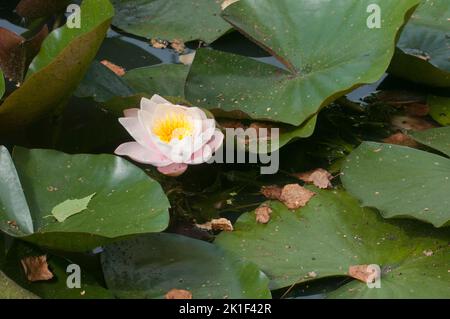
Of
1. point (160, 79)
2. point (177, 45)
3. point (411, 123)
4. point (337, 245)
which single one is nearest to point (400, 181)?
point (337, 245)

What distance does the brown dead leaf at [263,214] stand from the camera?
50.4 inches

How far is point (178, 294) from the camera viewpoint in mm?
1136

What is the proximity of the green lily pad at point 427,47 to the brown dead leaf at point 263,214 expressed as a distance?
44 cm

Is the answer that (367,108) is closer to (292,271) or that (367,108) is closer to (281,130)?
(281,130)

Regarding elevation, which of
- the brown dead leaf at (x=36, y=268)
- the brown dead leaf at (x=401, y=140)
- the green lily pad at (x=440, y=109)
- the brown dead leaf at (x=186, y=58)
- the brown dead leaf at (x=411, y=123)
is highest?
the brown dead leaf at (x=186, y=58)

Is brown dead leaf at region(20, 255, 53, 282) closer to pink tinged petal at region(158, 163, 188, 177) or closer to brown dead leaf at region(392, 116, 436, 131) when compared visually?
pink tinged petal at region(158, 163, 188, 177)

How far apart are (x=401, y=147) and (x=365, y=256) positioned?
0.23 m

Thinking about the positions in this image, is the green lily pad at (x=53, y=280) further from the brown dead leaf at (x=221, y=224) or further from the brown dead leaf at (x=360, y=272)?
the brown dead leaf at (x=360, y=272)

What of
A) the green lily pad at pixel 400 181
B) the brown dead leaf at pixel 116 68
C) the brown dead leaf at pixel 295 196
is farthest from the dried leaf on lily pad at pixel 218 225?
the brown dead leaf at pixel 116 68

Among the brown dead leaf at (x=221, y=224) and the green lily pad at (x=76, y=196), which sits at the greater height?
the green lily pad at (x=76, y=196)

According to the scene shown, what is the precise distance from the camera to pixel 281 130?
1.36 metres

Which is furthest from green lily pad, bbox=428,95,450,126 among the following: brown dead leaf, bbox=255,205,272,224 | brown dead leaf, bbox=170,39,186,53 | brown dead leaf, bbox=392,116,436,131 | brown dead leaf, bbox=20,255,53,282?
brown dead leaf, bbox=20,255,53,282

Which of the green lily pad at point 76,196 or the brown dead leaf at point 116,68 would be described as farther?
the brown dead leaf at point 116,68

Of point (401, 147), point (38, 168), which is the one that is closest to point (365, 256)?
point (401, 147)
